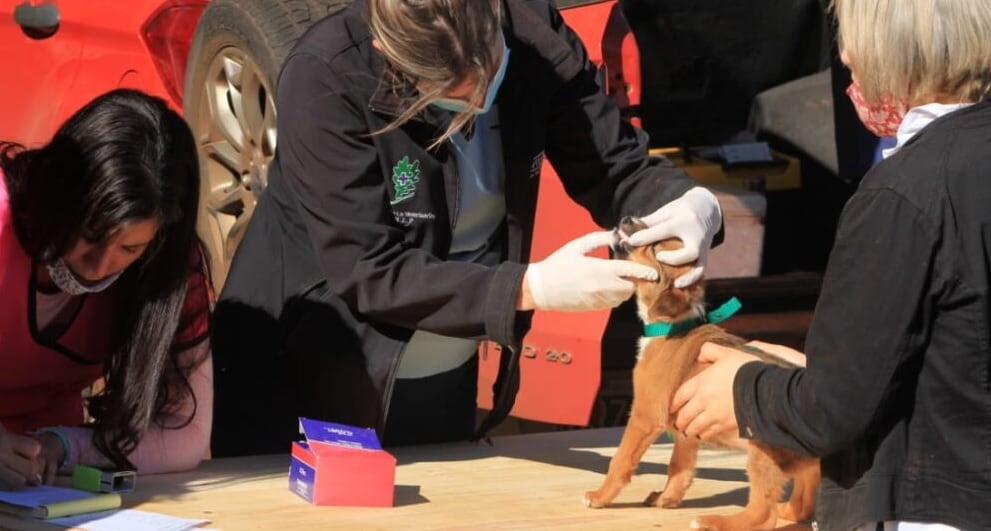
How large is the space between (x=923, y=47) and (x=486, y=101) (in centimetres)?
104

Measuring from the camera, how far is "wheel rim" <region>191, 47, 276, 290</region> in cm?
448

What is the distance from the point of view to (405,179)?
2863 millimetres

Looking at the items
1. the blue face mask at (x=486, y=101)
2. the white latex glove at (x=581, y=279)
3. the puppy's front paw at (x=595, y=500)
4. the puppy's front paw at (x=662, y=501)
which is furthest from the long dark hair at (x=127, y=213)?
the puppy's front paw at (x=662, y=501)

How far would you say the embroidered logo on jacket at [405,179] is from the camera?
2.86 m

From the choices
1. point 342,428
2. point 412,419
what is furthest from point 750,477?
point 412,419

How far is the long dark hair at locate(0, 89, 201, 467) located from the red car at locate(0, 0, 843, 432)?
4.80ft

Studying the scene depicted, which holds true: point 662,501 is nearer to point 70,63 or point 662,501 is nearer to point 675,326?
point 675,326

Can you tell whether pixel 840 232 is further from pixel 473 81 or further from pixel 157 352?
pixel 157 352

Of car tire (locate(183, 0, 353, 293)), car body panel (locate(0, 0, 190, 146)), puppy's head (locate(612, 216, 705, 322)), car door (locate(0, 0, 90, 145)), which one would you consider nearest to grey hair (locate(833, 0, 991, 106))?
puppy's head (locate(612, 216, 705, 322))

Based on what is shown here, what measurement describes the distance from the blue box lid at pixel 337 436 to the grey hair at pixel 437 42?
55 centimetres

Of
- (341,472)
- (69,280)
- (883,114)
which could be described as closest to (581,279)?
(341,472)

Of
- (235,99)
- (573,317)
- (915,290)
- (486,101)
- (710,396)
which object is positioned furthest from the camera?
(235,99)

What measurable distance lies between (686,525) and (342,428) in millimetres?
645

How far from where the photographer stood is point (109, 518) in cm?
253
